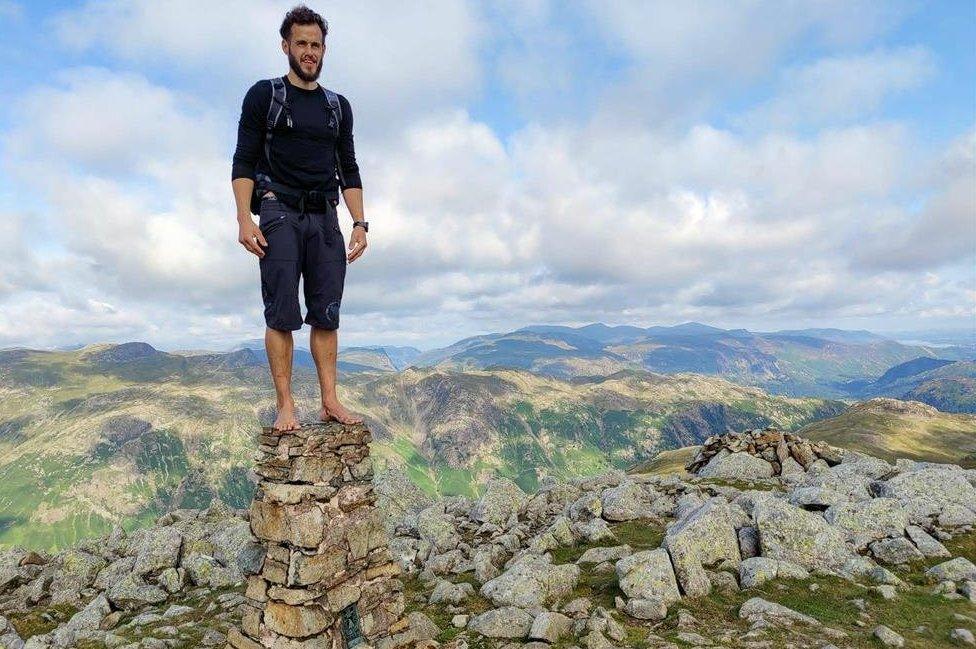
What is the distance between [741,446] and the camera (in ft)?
94.5

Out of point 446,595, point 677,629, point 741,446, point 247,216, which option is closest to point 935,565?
point 677,629

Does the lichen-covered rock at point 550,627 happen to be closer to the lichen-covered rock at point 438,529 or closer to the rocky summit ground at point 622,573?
the rocky summit ground at point 622,573

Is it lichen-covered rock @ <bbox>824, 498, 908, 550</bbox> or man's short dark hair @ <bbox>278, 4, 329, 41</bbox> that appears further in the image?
lichen-covered rock @ <bbox>824, 498, 908, 550</bbox>

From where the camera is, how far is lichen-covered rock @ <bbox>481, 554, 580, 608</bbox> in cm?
1306

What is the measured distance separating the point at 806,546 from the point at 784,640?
210 inches

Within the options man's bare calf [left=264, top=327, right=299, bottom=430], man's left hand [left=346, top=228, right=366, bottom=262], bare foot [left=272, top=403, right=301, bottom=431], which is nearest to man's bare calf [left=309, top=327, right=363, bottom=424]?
man's bare calf [left=264, top=327, right=299, bottom=430]

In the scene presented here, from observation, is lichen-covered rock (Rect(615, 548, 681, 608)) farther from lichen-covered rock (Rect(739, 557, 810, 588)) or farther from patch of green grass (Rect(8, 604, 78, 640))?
patch of green grass (Rect(8, 604, 78, 640))

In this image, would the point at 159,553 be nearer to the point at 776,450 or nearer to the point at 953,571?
the point at 953,571

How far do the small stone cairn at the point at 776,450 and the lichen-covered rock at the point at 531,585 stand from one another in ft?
53.6

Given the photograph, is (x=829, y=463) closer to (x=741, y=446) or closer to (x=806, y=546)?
(x=741, y=446)

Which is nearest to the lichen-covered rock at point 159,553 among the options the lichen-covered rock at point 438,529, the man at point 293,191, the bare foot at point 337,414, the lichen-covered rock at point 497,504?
the lichen-covered rock at point 438,529

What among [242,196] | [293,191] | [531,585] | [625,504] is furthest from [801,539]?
[242,196]

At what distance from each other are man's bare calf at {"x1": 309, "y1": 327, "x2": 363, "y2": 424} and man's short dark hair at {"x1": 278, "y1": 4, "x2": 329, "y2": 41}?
5.13 metres

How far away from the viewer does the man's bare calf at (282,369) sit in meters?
8.75
